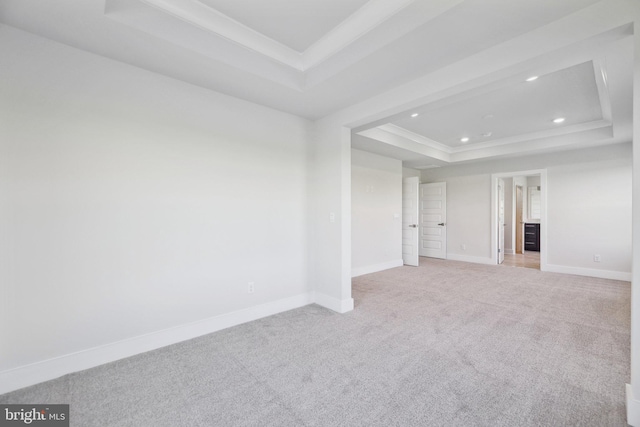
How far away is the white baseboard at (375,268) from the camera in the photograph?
535 centimetres

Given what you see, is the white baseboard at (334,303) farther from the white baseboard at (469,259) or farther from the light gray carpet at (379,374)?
the white baseboard at (469,259)

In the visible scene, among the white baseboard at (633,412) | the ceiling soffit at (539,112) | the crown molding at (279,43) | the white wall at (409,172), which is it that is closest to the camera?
the white baseboard at (633,412)

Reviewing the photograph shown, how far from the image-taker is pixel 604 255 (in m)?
5.08

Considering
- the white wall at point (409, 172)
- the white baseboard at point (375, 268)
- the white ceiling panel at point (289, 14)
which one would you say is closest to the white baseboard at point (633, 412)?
the white ceiling panel at point (289, 14)

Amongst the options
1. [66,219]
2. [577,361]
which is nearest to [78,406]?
[66,219]

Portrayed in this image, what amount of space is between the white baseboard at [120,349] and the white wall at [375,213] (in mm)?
2491

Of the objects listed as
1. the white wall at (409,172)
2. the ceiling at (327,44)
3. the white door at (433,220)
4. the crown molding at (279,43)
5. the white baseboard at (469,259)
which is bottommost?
the white baseboard at (469,259)

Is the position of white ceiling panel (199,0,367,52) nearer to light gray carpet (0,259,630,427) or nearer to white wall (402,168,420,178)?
light gray carpet (0,259,630,427)

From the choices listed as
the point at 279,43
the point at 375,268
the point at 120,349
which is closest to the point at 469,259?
the point at 375,268

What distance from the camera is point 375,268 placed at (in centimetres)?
573

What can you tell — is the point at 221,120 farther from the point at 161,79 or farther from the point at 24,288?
the point at 24,288

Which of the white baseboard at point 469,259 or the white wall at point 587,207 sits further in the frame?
the white baseboard at point 469,259

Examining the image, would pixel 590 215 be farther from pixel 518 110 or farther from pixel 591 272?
pixel 518 110

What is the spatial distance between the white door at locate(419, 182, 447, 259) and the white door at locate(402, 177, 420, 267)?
1235 millimetres
